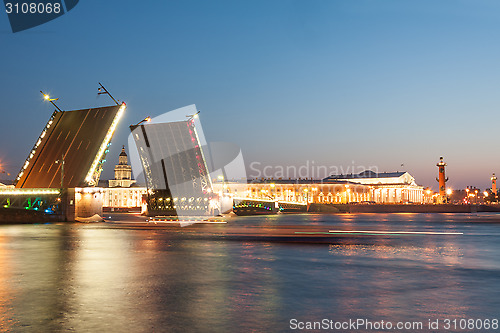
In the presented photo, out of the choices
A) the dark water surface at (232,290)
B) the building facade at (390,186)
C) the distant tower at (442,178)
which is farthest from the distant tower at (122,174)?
the dark water surface at (232,290)

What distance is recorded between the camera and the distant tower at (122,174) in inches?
5940

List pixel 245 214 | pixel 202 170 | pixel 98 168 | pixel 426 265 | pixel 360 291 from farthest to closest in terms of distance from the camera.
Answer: pixel 245 214, pixel 202 170, pixel 98 168, pixel 426 265, pixel 360 291

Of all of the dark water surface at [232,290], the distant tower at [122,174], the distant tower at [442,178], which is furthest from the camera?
the distant tower at [122,174]

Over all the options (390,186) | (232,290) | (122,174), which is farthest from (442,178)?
(232,290)

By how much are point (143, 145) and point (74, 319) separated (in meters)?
35.9

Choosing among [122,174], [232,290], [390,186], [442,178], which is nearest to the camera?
[232,290]

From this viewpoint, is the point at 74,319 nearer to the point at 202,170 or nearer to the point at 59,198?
the point at 59,198

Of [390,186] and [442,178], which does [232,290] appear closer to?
[442,178]

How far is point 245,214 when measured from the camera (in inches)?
2987

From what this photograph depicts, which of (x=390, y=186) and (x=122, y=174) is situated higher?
(x=122, y=174)

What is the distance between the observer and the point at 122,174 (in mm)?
157875

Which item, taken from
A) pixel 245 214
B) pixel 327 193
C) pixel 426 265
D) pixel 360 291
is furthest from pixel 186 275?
pixel 327 193

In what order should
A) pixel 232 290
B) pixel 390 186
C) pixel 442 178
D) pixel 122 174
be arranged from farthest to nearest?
pixel 122 174 → pixel 390 186 → pixel 442 178 → pixel 232 290

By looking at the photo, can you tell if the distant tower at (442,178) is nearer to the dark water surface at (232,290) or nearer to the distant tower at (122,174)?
the distant tower at (122,174)
